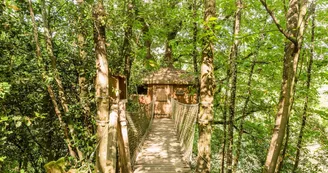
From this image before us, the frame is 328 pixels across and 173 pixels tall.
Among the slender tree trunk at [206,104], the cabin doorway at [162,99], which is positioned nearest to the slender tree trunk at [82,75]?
the slender tree trunk at [206,104]

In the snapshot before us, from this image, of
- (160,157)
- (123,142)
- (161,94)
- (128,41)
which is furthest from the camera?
(161,94)

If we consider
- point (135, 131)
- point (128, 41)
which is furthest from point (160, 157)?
point (128, 41)

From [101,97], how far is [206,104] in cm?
127

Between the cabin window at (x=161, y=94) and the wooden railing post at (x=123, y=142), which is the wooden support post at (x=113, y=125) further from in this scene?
the cabin window at (x=161, y=94)

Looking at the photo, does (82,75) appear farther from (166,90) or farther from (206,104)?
(166,90)

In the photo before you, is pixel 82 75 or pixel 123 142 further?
pixel 82 75

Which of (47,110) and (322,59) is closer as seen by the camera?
(47,110)

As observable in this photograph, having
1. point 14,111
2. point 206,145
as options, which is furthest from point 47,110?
point 206,145

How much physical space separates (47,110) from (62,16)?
1.56 m

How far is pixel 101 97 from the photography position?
6.23 ft

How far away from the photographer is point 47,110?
336cm

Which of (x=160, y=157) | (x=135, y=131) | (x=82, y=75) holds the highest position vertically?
(x=82, y=75)

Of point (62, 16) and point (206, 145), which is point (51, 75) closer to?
point (62, 16)

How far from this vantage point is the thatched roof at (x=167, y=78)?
369 inches
